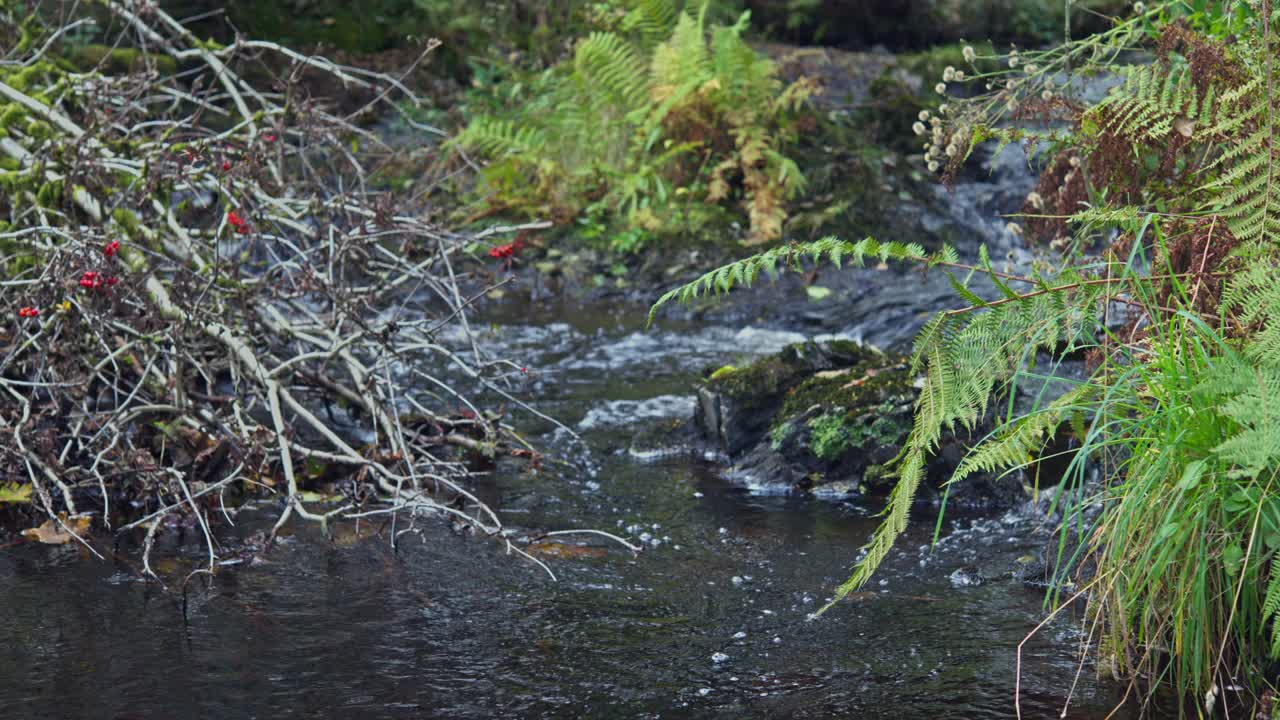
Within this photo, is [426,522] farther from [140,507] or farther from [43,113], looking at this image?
[43,113]

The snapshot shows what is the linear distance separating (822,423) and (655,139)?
5657 mm

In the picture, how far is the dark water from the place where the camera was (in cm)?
320

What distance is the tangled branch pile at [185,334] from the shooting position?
4586 millimetres

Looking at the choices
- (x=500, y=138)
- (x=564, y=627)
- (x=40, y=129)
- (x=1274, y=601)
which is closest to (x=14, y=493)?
(x=40, y=129)

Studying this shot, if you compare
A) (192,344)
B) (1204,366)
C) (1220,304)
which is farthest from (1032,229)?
(192,344)

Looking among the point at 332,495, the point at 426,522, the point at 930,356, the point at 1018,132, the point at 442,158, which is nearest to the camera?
the point at 930,356

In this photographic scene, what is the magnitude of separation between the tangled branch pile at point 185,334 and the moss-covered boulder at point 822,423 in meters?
1.14

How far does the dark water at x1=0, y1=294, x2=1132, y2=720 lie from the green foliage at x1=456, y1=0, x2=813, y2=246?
5681mm

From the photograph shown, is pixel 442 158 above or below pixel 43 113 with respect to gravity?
below

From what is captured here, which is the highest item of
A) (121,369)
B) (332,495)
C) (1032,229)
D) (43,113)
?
(43,113)

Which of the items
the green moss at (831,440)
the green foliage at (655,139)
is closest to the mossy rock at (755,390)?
the green moss at (831,440)

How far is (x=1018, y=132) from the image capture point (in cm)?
374

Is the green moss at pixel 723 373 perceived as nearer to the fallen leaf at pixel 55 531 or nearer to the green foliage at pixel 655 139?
the fallen leaf at pixel 55 531

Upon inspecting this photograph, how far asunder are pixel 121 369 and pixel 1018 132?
3879 millimetres
